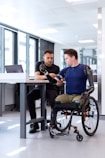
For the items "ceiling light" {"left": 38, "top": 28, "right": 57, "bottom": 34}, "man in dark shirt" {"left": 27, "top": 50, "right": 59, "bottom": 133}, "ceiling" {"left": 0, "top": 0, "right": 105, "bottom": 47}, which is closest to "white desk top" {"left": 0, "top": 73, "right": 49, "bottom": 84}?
"man in dark shirt" {"left": 27, "top": 50, "right": 59, "bottom": 133}

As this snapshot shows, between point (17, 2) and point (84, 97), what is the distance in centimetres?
260

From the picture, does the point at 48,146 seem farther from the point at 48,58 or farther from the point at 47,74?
the point at 48,58

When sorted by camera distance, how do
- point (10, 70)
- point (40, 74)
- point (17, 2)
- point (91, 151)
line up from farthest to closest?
point (17, 2)
point (10, 70)
point (40, 74)
point (91, 151)

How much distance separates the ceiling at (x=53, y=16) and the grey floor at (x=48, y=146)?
260 centimetres

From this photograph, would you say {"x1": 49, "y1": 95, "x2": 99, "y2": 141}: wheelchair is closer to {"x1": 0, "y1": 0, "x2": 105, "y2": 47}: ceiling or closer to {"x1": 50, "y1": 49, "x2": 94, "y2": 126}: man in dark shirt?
{"x1": 50, "y1": 49, "x2": 94, "y2": 126}: man in dark shirt

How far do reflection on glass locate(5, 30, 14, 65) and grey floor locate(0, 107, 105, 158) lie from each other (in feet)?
12.7

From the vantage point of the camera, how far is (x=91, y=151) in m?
2.69

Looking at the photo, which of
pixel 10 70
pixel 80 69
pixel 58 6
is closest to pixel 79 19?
pixel 58 6

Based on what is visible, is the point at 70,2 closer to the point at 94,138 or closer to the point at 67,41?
the point at 94,138

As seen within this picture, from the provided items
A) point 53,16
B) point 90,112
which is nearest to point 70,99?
point 90,112

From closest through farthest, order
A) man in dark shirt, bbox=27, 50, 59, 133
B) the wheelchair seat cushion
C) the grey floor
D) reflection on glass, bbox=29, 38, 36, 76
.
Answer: the grey floor → the wheelchair seat cushion → man in dark shirt, bbox=27, 50, 59, 133 → reflection on glass, bbox=29, 38, 36, 76

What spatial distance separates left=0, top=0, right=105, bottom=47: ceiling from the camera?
4.97 m

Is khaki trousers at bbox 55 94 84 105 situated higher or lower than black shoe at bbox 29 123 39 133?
higher

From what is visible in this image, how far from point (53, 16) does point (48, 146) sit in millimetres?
3799
